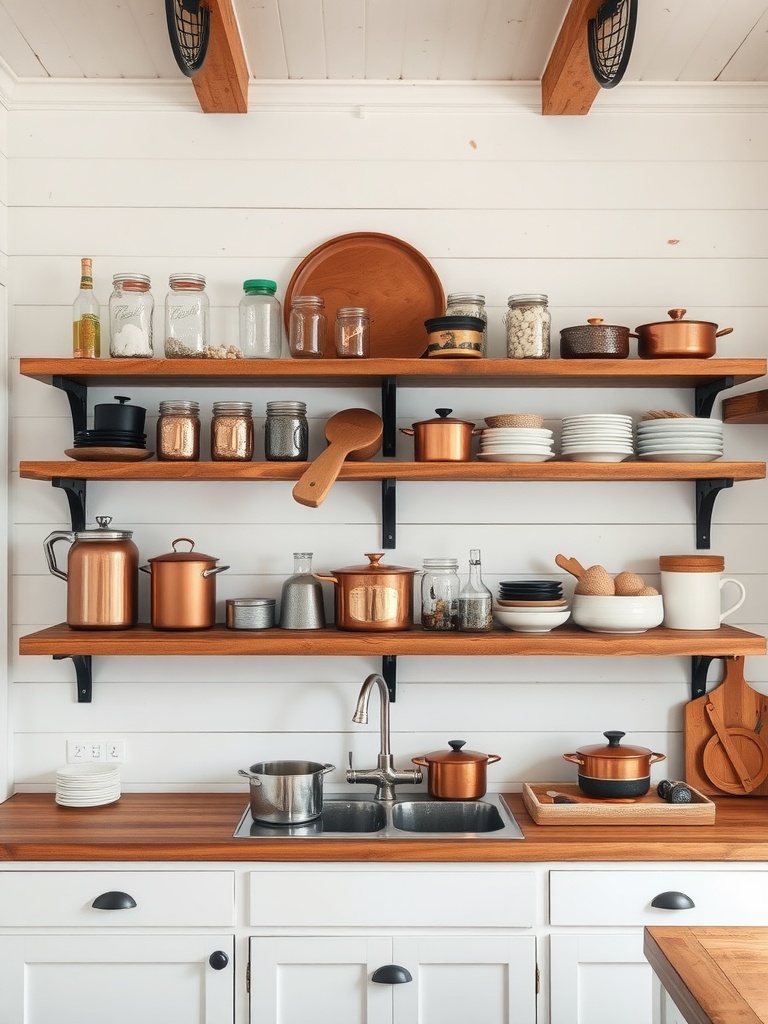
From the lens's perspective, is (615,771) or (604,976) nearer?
(604,976)

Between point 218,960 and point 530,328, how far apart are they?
1639mm

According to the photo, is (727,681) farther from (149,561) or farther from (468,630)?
(149,561)

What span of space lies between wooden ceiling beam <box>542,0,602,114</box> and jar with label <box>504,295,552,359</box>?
527 millimetres

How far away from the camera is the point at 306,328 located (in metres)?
2.31

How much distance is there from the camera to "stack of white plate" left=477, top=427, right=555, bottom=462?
2.26 m

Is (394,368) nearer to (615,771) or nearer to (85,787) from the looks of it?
(615,771)

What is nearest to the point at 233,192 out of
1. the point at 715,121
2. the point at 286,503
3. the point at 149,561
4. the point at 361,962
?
the point at 286,503

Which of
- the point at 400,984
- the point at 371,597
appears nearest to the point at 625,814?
the point at 400,984

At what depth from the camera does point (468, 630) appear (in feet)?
7.50

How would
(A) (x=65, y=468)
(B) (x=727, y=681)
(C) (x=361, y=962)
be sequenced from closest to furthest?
(C) (x=361, y=962), (A) (x=65, y=468), (B) (x=727, y=681)

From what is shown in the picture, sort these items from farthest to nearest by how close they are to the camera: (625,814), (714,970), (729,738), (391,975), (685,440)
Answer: (729,738)
(685,440)
(625,814)
(391,975)
(714,970)

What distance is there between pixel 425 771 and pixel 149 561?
35.9 inches

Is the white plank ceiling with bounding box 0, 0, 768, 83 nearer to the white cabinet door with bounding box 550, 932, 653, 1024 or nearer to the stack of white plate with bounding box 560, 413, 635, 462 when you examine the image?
the stack of white plate with bounding box 560, 413, 635, 462

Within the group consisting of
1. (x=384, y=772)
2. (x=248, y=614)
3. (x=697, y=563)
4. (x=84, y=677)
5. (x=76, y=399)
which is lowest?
(x=384, y=772)
